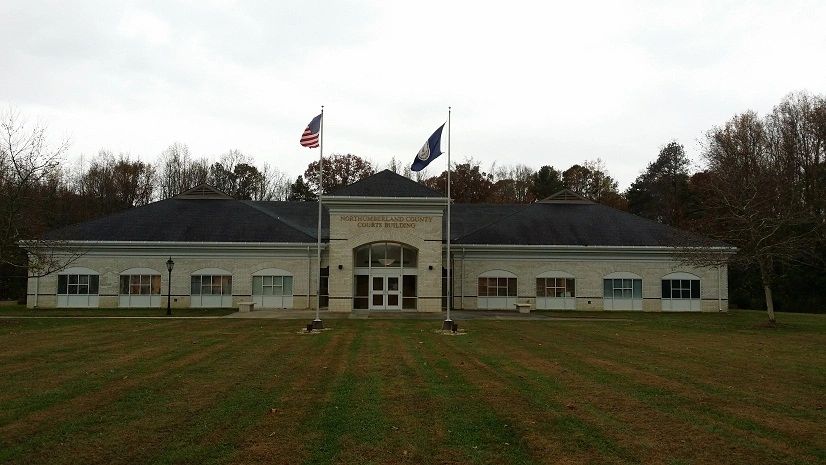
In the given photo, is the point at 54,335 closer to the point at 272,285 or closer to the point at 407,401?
Result: the point at 407,401

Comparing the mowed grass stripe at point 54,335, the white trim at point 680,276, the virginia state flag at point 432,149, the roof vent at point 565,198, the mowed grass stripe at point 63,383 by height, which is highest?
the roof vent at point 565,198

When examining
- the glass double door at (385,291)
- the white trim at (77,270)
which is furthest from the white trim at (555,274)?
the white trim at (77,270)

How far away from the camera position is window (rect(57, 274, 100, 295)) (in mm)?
37625

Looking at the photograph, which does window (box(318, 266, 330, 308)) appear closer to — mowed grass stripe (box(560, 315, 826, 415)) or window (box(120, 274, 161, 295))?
window (box(120, 274, 161, 295))

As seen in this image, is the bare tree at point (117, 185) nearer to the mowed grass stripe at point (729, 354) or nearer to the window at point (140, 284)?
the window at point (140, 284)

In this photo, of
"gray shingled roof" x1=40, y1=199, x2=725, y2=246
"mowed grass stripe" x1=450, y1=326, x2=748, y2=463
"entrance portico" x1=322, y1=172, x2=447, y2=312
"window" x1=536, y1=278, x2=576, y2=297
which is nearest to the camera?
"mowed grass stripe" x1=450, y1=326, x2=748, y2=463

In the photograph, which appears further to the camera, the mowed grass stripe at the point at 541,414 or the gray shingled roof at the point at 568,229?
the gray shingled roof at the point at 568,229

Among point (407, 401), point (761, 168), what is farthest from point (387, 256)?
point (761, 168)

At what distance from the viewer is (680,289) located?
3934 cm

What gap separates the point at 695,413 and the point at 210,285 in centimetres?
3301

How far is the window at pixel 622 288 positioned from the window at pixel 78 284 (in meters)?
31.8

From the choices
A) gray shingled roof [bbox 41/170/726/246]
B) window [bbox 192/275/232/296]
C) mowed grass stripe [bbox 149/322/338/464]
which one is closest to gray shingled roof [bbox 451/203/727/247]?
gray shingled roof [bbox 41/170/726/246]

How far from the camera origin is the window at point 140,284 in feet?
124

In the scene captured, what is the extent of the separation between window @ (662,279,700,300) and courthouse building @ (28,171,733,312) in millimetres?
67
